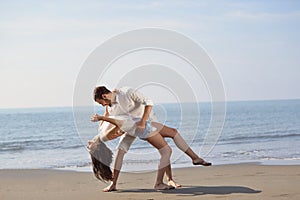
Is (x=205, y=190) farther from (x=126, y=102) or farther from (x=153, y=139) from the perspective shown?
(x=126, y=102)

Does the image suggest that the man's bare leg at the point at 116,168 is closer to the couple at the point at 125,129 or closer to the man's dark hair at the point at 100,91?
the couple at the point at 125,129

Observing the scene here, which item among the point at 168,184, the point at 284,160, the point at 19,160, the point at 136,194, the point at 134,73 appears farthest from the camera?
the point at 19,160

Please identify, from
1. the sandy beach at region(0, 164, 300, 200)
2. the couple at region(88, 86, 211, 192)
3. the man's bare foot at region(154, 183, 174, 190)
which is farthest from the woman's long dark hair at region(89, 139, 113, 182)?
the man's bare foot at region(154, 183, 174, 190)

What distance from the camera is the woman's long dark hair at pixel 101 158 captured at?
26.1 ft

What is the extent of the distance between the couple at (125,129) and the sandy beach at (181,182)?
1.03ft

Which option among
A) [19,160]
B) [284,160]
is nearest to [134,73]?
[284,160]

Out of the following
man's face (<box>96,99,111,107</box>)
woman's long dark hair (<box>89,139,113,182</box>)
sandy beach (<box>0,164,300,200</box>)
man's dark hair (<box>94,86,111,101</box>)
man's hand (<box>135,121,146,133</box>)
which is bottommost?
sandy beach (<box>0,164,300,200</box>)

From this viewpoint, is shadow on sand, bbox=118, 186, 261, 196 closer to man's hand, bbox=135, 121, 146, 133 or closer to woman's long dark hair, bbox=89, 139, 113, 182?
woman's long dark hair, bbox=89, 139, 113, 182

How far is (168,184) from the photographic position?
8172 mm

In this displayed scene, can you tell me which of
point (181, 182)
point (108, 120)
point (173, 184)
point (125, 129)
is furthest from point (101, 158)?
point (181, 182)

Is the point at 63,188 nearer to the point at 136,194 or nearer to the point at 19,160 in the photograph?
the point at 136,194

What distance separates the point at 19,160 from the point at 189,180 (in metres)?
7.70

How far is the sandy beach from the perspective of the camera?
740 centimetres

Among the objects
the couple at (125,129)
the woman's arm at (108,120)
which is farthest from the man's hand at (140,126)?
the woman's arm at (108,120)
